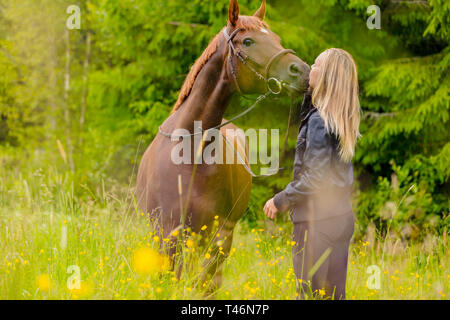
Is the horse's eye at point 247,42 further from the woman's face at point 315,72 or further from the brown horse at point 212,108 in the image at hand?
the woman's face at point 315,72

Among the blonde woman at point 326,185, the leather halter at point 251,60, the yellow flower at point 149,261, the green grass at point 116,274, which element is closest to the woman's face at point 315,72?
the blonde woman at point 326,185

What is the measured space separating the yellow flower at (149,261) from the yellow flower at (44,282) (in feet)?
1.83

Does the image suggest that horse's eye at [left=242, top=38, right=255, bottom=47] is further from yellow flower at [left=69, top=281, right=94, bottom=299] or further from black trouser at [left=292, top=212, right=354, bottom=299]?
yellow flower at [left=69, top=281, right=94, bottom=299]

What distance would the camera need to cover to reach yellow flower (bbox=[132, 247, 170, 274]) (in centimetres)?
296

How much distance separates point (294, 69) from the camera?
10.1ft

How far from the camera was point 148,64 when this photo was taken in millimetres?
8164

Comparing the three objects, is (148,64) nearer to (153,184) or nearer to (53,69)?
(153,184)

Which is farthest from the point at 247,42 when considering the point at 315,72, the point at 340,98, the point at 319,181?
the point at 319,181

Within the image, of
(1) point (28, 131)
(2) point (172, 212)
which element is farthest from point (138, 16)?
(1) point (28, 131)

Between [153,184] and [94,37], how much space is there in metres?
10.7

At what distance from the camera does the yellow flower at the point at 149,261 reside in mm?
2959
